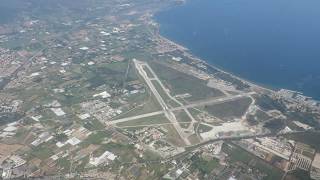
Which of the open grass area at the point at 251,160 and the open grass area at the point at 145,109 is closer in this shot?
the open grass area at the point at 251,160

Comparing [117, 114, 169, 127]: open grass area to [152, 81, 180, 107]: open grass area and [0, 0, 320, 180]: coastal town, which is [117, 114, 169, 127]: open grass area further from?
[152, 81, 180, 107]: open grass area

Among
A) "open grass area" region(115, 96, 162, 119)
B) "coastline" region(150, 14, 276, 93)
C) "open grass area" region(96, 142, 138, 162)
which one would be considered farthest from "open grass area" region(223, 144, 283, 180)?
"coastline" region(150, 14, 276, 93)

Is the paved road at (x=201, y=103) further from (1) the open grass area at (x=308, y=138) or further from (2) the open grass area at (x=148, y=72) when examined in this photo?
(2) the open grass area at (x=148, y=72)

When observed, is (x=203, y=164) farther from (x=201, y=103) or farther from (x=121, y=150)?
(x=201, y=103)

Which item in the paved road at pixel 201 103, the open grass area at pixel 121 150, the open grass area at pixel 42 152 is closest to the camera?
the open grass area at pixel 121 150

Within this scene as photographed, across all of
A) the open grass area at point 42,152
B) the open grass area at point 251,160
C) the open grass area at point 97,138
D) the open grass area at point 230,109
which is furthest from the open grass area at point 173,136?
the open grass area at point 42,152

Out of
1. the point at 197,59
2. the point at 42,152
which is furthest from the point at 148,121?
the point at 197,59

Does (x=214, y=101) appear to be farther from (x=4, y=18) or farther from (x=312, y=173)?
(x=4, y=18)
